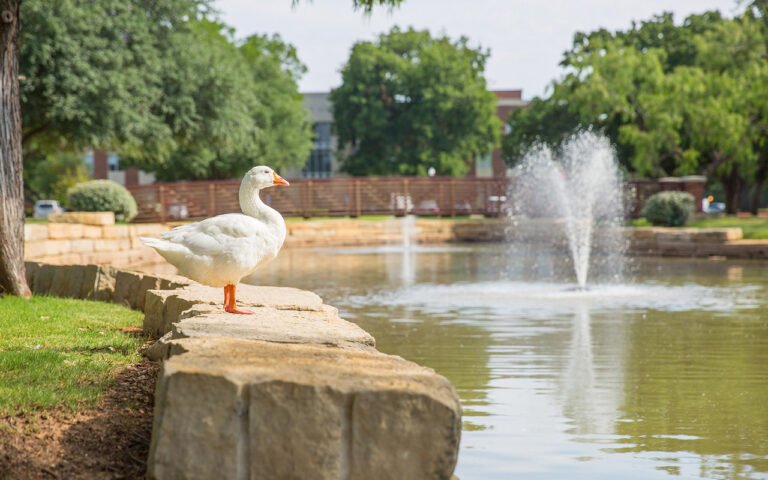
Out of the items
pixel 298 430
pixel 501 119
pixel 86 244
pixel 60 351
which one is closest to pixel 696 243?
pixel 86 244

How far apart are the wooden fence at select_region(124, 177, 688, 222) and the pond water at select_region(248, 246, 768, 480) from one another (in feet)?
63.6

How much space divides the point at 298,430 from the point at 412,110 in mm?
63059

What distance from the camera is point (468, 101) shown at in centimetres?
6625

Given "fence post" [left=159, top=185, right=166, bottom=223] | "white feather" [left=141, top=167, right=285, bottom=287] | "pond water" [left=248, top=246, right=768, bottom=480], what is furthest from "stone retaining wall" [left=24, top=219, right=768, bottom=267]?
"white feather" [left=141, top=167, right=285, bottom=287]

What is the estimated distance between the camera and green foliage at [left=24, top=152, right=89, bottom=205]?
2581 inches

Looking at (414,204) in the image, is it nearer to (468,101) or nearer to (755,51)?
(755,51)

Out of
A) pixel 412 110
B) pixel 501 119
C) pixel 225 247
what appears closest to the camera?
pixel 225 247

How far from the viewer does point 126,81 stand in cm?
3028

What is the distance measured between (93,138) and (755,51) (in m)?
22.7

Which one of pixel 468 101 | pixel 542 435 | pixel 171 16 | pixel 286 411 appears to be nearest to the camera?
pixel 286 411

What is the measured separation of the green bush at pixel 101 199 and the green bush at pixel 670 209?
611 inches

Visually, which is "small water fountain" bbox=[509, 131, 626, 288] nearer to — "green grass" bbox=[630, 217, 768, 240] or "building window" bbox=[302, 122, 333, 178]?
"green grass" bbox=[630, 217, 768, 240]

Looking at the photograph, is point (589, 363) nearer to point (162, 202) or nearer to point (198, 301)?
point (198, 301)

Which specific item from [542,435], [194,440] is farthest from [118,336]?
[194,440]
